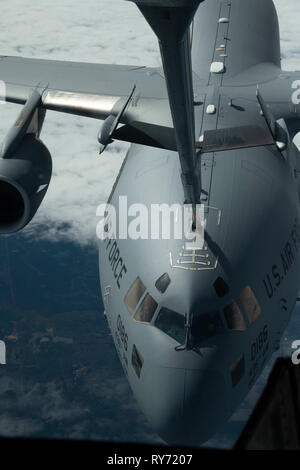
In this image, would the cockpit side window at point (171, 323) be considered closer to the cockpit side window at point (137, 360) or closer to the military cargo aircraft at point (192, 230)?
the military cargo aircraft at point (192, 230)

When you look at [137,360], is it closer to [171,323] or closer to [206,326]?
[171,323]

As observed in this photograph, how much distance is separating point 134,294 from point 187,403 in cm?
301

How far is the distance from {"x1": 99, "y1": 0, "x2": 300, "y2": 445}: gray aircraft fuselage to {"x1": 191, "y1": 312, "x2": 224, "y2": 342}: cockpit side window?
0.9 inches

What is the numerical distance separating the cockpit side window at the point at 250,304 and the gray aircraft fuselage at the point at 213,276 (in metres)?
0.02

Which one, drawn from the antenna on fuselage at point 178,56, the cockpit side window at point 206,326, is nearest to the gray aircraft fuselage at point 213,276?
the cockpit side window at point 206,326

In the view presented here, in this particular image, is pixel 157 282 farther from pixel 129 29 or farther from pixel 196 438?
pixel 129 29

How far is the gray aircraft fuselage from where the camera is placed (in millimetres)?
14461

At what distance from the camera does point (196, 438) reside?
15125 millimetres

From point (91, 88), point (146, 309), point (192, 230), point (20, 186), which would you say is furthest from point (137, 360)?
point (91, 88)

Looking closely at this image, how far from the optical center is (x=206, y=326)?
1449 centimetres

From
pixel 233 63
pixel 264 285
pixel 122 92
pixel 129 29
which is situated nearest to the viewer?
pixel 264 285

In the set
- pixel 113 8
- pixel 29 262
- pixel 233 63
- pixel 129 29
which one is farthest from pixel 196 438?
pixel 29 262

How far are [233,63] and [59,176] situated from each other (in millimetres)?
64681

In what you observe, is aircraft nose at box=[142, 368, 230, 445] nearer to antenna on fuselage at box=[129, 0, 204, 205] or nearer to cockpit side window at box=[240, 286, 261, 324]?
cockpit side window at box=[240, 286, 261, 324]
